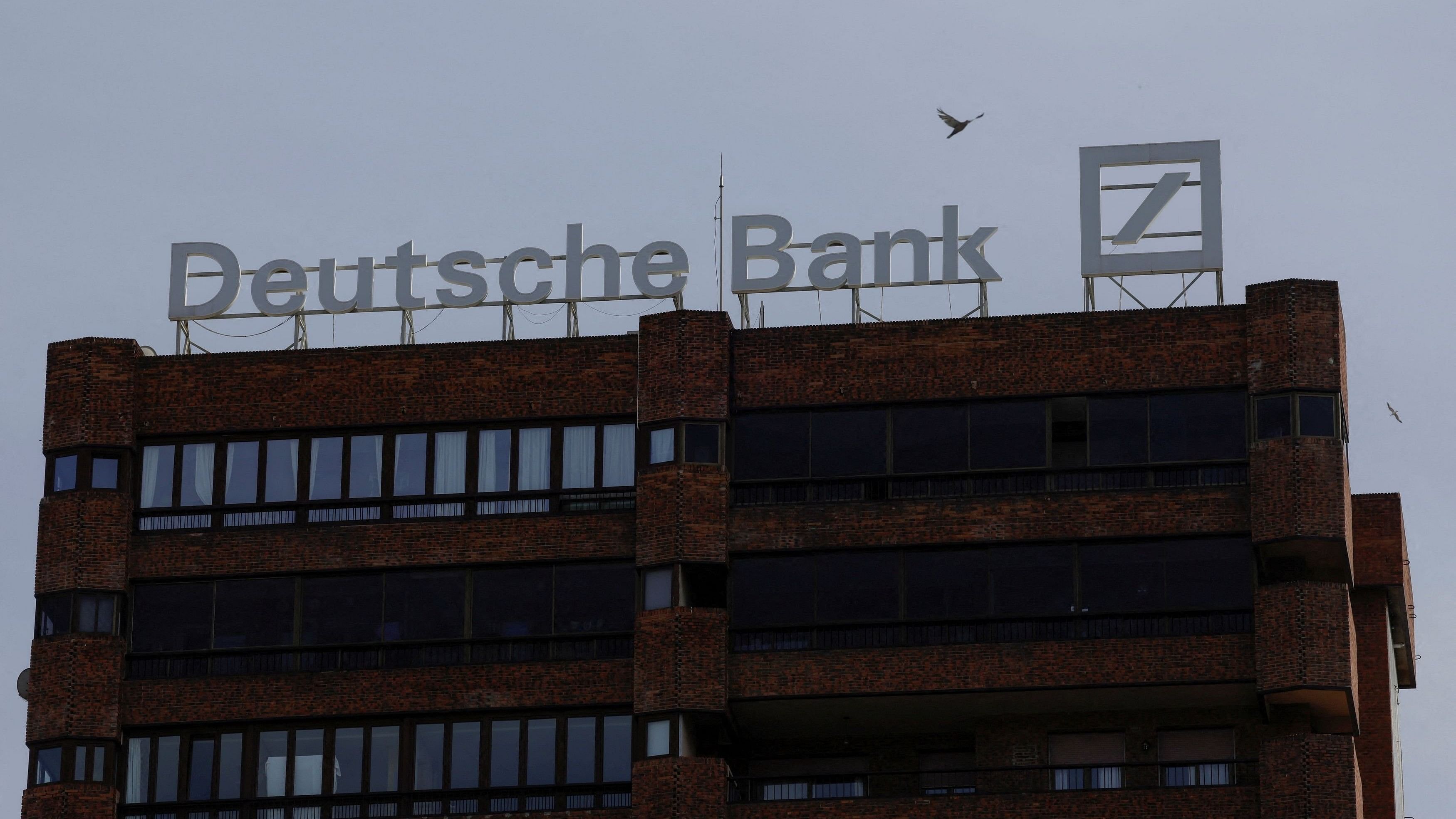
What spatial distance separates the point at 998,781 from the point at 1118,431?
Answer: 10.6 metres

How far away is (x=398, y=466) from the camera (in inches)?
3511

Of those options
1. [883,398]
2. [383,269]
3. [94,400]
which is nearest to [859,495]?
[883,398]

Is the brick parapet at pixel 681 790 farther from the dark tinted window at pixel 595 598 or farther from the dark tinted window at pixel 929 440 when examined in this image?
the dark tinted window at pixel 929 440

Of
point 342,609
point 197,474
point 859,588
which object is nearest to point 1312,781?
point 859,588

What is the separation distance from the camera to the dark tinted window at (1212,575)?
276 ft

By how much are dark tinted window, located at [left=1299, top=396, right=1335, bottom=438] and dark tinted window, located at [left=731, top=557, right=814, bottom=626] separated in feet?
47.8

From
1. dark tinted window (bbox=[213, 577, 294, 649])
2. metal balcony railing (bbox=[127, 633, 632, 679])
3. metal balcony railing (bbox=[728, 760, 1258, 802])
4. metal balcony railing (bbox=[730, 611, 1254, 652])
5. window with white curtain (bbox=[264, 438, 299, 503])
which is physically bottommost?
metal balcony railing (bbox=[728, 760, 1258, 802])

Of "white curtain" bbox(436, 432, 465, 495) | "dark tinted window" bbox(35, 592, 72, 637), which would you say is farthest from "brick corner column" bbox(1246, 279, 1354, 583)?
"dark tinted window" bbox(35, 592, 72, 637)

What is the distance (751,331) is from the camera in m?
89.1

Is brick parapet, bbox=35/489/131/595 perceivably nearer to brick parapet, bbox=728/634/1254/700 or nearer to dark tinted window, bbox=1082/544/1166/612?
brick parapet, bbox=728/634/1254/700

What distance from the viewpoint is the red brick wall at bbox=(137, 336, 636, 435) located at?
89.1 metres

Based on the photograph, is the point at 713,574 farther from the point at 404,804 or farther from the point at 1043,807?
the point at 1043,807

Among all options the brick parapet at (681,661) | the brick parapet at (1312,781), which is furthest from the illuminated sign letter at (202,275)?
the brick parapet at (1312,781)

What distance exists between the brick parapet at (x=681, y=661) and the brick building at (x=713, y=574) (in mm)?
102
